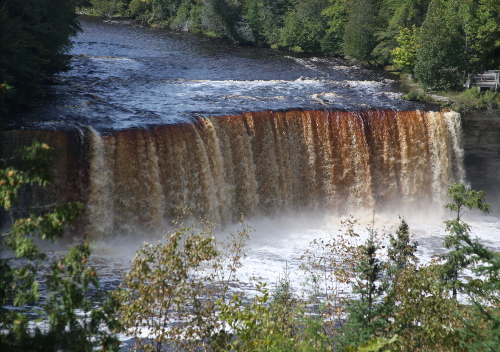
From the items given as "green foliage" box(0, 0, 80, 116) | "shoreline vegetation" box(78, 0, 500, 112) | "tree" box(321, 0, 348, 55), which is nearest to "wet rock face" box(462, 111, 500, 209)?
"shoreline vegetation" box(78, 0, 500, 112)

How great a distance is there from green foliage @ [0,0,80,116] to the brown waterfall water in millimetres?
3014

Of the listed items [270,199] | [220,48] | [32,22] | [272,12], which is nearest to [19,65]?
[32,22]

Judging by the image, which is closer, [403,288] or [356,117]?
[403,288]

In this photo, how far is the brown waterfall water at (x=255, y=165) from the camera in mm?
14422

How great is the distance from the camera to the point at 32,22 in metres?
18.3

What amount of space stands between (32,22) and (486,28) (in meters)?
19.1

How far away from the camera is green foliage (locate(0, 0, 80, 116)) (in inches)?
613

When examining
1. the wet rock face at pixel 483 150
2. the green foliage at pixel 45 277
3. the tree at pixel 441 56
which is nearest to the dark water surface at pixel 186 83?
the tree at pixel 441 56

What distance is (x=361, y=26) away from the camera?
31.4 meters

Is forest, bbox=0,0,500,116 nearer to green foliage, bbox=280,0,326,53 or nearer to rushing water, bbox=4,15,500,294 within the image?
green foliage, bbox=280,0,326,53

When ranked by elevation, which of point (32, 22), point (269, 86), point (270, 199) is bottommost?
point (270, 199)

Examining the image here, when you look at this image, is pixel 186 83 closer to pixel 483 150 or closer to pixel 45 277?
pixel 483 150

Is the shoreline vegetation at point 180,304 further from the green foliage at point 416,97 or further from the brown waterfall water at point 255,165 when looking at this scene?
the green foliage at point 416,97

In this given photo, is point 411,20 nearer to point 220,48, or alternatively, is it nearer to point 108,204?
point 220,48
